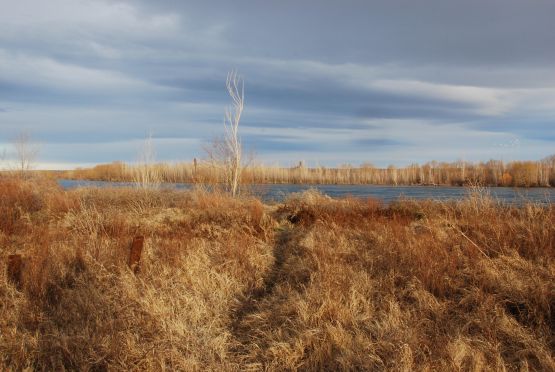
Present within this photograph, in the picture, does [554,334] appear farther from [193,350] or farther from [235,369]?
[193,350]

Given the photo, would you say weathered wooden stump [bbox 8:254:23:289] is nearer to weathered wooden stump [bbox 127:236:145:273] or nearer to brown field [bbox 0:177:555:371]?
brown field [bbox 0:177:555:371]

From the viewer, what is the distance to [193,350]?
391cm

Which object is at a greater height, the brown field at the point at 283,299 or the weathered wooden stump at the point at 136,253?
the weathered wooden stump at the point at 136,253

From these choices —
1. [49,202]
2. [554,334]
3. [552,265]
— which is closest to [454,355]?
[554,334]

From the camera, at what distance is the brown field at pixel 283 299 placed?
3.81m

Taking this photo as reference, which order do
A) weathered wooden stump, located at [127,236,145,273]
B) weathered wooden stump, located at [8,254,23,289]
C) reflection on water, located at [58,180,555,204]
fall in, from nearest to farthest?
weathered wooden stump, located at [8,254,23,289], weathered wooden stump, located at [127,236,145,273], reflection on water, located at [58,180,555,204]

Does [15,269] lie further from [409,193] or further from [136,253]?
[409,193]

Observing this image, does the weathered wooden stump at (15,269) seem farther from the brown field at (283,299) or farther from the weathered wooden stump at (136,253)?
the weathered wooden stump at (136,253)

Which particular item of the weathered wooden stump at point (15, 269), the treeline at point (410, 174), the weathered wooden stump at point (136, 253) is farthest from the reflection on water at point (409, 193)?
the weathered wooden stump at point (15, 269)

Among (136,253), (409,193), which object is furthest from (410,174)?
(136,253)

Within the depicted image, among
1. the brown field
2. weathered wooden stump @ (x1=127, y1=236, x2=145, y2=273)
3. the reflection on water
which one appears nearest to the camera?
the brown field

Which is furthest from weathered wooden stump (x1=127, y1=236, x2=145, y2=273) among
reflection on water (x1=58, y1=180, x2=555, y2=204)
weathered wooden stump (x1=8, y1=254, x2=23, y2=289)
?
reflection on water (x1=58, y1=180, x2=555, y2=204)

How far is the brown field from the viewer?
381 cm

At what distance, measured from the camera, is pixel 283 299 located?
5242 millimetres
